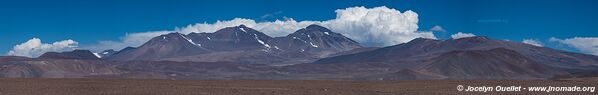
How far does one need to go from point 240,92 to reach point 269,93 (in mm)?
2221

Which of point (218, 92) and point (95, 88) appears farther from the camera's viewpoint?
point (95, 88)

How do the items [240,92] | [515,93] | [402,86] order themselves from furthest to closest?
[402,86] → [240,92] → [515,93]

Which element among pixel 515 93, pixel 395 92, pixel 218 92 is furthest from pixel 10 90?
pixel 515 93

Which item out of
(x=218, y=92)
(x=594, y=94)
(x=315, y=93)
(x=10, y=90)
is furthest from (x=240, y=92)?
(x=594, y=94)

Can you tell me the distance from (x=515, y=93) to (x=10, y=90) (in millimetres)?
35413

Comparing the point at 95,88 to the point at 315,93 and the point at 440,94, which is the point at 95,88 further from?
the point at 440,94

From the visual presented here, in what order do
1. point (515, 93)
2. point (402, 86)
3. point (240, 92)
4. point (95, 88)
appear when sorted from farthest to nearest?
point (402, 86), point (95, 88), point (240, 92), point (515, 93)

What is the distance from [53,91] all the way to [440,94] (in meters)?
28.0

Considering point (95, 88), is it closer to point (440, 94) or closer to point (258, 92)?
point (258, 92)

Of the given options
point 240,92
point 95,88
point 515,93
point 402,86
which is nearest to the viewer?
point 515,93

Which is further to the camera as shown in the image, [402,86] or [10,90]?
[402,86]

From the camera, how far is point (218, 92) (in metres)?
62.9

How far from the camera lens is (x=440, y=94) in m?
62.4

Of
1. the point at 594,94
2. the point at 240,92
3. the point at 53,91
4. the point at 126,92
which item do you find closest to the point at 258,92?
the point at 240,92
